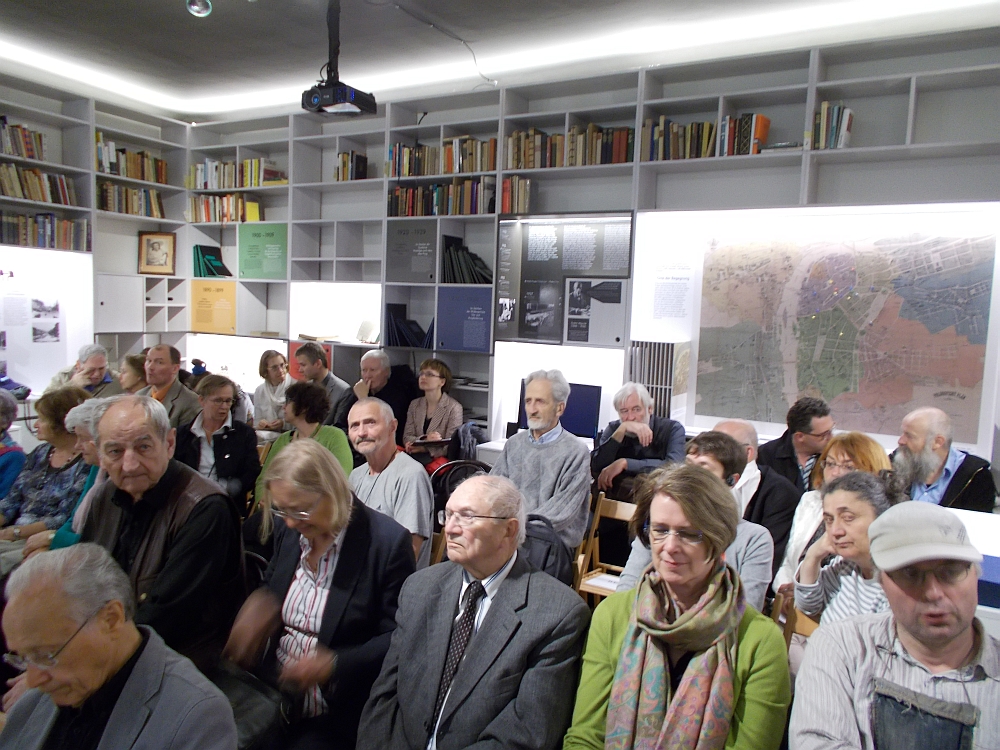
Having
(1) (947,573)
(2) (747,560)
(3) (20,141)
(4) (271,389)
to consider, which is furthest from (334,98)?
(1) (947,573)

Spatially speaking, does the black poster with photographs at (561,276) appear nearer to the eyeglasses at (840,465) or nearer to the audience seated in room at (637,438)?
the audience seated in room at (637,438)

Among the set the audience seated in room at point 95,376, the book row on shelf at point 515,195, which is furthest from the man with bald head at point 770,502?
the audience seated in room at point 95,376

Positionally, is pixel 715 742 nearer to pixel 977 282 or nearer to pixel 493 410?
pixel 977 282

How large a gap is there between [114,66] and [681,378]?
18.8ft

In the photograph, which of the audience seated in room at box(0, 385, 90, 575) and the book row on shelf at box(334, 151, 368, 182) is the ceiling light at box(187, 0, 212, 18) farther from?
the audience seated in room at box(0, 385, 90, 575)

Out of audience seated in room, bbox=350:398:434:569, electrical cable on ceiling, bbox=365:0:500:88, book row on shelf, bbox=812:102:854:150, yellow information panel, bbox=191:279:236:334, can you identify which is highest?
electrical cable on ceiling, bbox=365:0:500:88

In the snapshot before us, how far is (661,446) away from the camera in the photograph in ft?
15.5

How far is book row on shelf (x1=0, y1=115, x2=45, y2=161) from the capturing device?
19.6 ft

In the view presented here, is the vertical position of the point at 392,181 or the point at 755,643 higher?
the point at 392,181

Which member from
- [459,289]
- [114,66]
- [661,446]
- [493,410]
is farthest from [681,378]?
[114,66]

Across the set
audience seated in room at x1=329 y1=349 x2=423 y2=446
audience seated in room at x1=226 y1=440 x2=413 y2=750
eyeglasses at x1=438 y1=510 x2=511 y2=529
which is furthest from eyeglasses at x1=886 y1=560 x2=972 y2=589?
audience seated in room at x1=329 y1=349 x2=423 y2=446

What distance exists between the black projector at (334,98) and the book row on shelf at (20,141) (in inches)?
114

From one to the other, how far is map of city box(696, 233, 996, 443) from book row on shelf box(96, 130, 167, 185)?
5542mm

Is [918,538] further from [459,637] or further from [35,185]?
[35,185]
